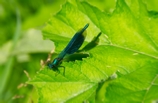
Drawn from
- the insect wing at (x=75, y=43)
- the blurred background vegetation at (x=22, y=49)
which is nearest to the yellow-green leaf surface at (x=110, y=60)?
the insect wing at (x=75, y=43)

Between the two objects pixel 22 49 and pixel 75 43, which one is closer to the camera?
pixel 75 43

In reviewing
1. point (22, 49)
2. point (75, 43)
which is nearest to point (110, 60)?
point (75, 43)

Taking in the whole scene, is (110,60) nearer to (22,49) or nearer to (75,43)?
(75,43)

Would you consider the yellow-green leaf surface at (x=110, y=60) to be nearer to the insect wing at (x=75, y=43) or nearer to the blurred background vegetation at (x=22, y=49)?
the insect wing at (x=75, y=43)

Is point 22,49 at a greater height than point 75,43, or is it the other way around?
point 75,43

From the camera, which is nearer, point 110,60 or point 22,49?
point 110,60

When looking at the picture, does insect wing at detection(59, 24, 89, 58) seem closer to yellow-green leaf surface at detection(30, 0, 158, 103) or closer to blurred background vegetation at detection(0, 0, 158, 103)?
yellow-green leaf surface at detection(30, 0, 158, 103)

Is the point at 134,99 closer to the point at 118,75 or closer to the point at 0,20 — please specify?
the point at 118,75

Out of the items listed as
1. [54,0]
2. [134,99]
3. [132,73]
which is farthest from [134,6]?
[54,0]
